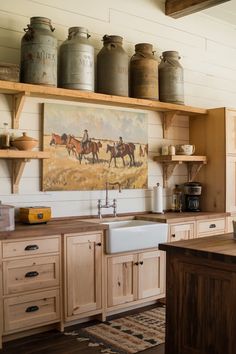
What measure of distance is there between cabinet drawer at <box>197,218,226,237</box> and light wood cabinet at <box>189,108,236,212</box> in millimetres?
171

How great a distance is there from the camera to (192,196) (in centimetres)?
490

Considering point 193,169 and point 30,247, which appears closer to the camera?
point 30,247

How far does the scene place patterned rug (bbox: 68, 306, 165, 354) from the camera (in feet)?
10.4

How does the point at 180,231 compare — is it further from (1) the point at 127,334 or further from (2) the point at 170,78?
(2) the point at 170,78

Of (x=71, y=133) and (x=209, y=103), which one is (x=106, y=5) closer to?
(x=71, y=133)

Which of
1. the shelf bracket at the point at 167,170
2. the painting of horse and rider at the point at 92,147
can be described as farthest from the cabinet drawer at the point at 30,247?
the shelf bracket at the point at 167,170

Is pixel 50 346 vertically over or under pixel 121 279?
under

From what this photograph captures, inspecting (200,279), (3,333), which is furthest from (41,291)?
(200,279)

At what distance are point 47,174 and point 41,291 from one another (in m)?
1.08

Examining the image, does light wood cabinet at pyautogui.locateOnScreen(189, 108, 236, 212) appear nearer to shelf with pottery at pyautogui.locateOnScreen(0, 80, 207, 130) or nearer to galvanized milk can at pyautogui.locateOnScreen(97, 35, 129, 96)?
shelf with pottery at pyautogui.locateOnScreen(0, 80, 207, 130)

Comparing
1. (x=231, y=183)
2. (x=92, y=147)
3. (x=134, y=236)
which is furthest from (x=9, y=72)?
(x=231, y=183)

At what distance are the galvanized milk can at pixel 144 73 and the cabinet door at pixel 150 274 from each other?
1569 millimetres

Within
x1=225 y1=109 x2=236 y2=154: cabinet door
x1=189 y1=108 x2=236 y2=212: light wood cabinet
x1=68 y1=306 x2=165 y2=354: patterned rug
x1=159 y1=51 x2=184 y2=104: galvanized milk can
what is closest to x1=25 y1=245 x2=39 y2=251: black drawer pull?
x1=68 y1=306 x2=165 y2=354: patterned rug

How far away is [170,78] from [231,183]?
51.9 inches
